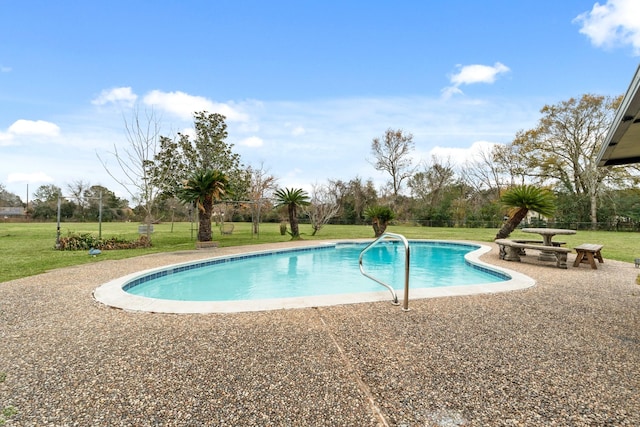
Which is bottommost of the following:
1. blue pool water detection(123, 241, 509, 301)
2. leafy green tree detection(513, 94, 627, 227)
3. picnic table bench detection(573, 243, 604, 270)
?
blue pool water detection(123, 241, 509, 301)

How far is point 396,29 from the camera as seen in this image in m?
11.3

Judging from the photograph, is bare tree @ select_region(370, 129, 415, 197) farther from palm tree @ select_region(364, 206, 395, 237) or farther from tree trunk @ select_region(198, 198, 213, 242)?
tree trunk @ select_region(198, 198, 213, 242)

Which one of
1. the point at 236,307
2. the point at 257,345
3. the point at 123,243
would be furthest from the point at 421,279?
the point at 123,243

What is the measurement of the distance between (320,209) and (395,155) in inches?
532

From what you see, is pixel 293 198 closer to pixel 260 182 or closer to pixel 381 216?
pixel 381 216

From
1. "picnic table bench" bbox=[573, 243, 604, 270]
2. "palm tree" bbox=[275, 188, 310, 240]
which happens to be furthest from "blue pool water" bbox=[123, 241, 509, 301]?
"palm tree" bbox=[275, 188, 310, 240]

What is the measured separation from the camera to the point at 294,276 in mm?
8484

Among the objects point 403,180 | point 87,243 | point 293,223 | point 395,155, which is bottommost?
point 87,243

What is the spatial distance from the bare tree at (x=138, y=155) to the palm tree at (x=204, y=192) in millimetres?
2173

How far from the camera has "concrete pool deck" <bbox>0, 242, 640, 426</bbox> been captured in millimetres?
1951

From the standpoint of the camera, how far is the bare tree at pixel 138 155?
12.9 metres

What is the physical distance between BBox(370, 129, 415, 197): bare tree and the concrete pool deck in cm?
2706

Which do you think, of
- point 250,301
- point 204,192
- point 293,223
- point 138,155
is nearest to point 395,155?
point 293,223

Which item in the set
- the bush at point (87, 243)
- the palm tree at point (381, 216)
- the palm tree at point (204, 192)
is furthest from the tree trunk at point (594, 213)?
the bush at point (87, 243)
